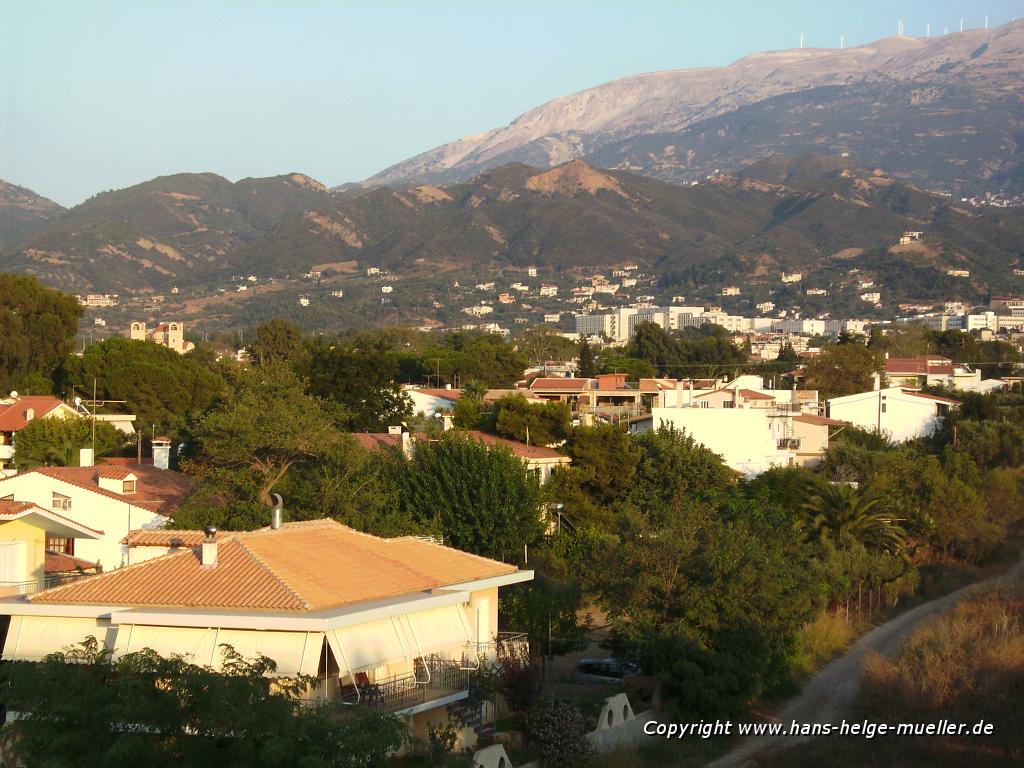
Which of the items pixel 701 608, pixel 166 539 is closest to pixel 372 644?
pixel 166 539

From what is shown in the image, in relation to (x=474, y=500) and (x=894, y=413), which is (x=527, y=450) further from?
(x=894, y=413)

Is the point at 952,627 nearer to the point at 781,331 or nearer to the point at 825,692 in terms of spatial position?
the point at 825,692

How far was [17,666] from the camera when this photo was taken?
14617mm

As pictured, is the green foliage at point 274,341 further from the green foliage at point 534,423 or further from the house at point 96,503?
the house at point 96,503

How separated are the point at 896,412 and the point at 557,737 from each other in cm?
4233

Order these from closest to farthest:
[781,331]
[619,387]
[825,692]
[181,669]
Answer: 1. [181,669]
2. [825,692]
3. [619,387]
4. [781,331]

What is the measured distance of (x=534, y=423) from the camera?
40406 mm

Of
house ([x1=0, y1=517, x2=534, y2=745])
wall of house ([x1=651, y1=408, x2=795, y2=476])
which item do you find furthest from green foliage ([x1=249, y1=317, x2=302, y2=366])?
house ([x1=0, y1=517, x2=534, y2=745])

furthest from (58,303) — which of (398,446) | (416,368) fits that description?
(398,446)

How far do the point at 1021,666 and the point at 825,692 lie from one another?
3317 millimetres

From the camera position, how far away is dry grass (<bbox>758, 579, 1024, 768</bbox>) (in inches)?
806

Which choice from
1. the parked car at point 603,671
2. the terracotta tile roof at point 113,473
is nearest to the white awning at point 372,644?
the parked car at point 603,671

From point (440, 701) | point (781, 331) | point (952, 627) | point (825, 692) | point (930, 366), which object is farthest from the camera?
point (781, 331)

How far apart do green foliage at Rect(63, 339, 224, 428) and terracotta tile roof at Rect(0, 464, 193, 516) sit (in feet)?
58.8
